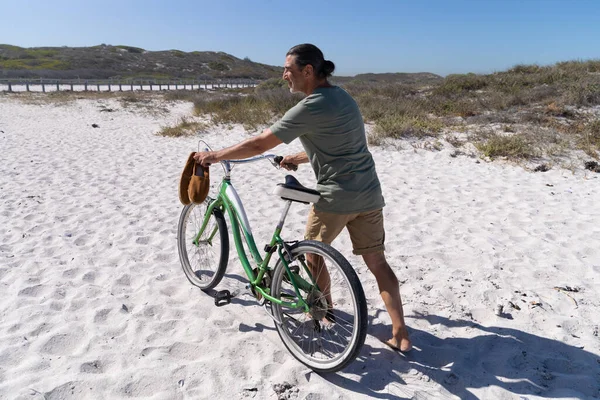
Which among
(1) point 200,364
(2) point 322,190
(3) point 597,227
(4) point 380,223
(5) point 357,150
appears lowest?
(1) point 200,364

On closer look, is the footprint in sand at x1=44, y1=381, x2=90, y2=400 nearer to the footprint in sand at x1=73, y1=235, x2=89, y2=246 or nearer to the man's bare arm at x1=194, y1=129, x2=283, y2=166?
the man's bare arm at x1=194, y1=129, x2=283, y2=166

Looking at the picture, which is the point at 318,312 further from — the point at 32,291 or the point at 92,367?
the point at 32,291

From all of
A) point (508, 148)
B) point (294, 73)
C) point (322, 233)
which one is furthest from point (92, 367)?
point (508, 148)

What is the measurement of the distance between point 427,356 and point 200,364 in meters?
1.47

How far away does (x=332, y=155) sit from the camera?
247 centimetres

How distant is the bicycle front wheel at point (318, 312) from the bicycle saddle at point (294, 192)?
0.26m

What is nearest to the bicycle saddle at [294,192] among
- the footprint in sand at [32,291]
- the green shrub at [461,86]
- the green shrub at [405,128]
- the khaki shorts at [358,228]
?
the khaki shorts at [358,228]

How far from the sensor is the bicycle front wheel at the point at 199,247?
3457 mm

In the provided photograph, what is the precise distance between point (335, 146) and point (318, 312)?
104 cm

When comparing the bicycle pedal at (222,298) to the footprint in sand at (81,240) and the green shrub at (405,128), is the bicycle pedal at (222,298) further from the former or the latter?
the green shrub at (405,128)

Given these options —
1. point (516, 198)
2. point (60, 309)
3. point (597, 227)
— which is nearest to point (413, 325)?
A: point (60, 309)

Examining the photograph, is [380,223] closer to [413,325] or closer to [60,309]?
[413,325]

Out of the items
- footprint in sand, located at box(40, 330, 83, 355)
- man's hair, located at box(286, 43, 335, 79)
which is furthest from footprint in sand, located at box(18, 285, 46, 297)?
man's hair, located at box(286, 43, 335, 79)

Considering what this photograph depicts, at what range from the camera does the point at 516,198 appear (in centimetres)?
601
